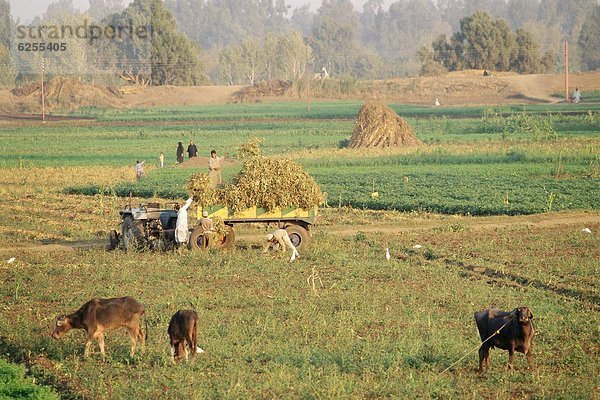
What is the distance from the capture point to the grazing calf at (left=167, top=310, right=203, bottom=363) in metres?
13.5

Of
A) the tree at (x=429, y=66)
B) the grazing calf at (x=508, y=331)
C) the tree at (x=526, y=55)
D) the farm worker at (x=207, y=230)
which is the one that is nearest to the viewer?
the grazing calf at (x=508, y=331)

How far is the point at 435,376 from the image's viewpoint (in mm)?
13312

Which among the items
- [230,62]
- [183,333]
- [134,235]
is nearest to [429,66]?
[230,62]

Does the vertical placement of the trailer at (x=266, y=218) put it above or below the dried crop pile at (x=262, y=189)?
below

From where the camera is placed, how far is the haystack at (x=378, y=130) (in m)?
53.6

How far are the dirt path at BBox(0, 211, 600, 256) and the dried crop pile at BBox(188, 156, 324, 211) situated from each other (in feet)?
8.53

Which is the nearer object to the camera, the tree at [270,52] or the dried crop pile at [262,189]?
the dried crop pile at [262,189]

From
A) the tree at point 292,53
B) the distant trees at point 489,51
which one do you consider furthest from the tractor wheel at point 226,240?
the tree at point 292,53

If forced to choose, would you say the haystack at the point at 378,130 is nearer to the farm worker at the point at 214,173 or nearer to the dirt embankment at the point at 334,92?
the farm worker at the point at 214,173

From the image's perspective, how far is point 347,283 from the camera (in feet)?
65.1

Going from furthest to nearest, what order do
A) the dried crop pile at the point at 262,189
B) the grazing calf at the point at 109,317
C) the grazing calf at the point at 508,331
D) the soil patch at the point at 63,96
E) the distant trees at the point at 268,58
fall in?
the distant trees at the point at 268,58 < the soil patch at the point at 63,96 < the dried crop pile at the point at 262,189 < the grazing calf at the point at 109,317 < the grazing calf at the point at 508,331

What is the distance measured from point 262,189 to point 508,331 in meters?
11.3

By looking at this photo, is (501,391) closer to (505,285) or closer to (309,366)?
(309,366)

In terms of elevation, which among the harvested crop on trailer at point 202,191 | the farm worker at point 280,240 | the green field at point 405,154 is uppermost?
the harvested crop on trailer at point 202,191
